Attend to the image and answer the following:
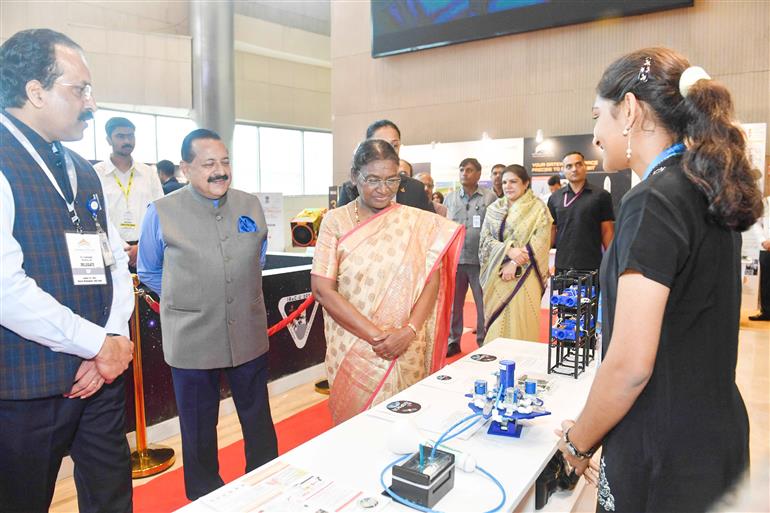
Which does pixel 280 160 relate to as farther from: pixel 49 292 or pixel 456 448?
pixel 456 448

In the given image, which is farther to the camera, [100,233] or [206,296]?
[206,296]

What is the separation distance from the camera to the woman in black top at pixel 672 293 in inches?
36.3

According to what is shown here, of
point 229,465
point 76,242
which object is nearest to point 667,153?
point 76,242

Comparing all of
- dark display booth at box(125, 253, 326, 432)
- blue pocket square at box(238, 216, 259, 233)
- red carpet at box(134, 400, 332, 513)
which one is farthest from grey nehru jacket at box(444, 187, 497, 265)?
blue pocket square at box(238, 216, 259, 233)

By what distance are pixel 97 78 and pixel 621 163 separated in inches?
388

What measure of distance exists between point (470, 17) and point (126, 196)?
16.6 ft

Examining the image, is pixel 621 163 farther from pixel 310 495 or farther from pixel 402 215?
pixel 402 215

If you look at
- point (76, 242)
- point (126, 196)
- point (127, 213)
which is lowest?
point (76, 242)

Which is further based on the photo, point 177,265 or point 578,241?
point 578,241

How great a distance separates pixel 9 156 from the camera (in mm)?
1369

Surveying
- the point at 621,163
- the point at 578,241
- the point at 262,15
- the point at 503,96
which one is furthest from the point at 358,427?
the point at 262,15

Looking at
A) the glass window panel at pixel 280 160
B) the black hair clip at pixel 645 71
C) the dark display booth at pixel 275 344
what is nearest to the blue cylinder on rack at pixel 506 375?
the black hair clip at pixel 645 71

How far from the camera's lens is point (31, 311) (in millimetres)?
1330

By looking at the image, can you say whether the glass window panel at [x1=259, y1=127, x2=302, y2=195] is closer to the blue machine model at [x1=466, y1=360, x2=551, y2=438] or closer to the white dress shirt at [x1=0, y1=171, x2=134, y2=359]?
the white dress shirt at [x1=0, y1=171, x2=134, y2=359]
